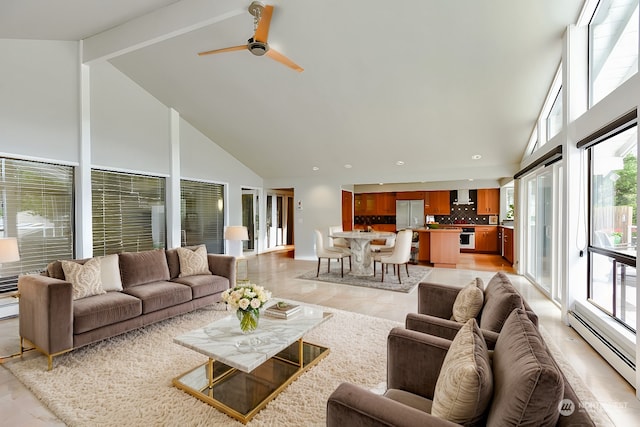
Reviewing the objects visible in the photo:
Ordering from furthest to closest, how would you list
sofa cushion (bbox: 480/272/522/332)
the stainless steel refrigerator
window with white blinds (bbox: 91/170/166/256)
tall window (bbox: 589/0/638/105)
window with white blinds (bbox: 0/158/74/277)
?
1. the stainless steel refrigerator
2. window with white blinds (bbox: 91/170/166/256)
3. window with white blinds (bbox: 0/158/74/277)
4. tall window (bbox: 589/0/638/105)
5. sofa cushion (bbox: 480/272/522/332)

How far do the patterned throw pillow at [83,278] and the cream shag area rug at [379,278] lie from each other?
3.52m

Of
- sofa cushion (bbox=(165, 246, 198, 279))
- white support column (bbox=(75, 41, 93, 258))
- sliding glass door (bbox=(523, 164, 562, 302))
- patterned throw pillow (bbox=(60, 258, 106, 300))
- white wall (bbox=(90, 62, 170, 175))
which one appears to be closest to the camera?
patterned throw pillow (bbox=(60, 258, 106, 300))

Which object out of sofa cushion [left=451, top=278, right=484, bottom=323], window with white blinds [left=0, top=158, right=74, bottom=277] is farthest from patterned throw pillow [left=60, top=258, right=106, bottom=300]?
sofa cushion [left=451, top=278, right=484, bottom=323]

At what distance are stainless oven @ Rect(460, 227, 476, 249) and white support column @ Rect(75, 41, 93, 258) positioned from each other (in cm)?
919

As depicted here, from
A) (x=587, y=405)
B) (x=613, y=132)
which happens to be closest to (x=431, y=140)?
(x=613, y=132)

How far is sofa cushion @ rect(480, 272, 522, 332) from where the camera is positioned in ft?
6.17

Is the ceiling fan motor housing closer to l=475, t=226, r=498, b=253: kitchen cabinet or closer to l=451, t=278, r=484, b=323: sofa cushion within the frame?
l=451, t=278, r=484, b=323: sofa cushion

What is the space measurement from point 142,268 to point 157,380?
181 cm

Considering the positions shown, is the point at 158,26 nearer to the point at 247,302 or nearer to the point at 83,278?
the point at 83,278

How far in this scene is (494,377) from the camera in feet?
4.28

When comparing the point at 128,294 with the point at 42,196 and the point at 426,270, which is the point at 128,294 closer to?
the point at 42,196

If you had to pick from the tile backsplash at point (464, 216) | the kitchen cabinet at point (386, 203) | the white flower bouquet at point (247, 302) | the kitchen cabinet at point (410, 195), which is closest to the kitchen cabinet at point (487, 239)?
the tile backsplash at point (464, 216)

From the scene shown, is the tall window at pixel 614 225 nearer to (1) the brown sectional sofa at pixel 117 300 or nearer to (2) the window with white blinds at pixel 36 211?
(1) the brown sectional sofa at pixel 117 300

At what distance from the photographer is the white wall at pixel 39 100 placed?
3.91m
